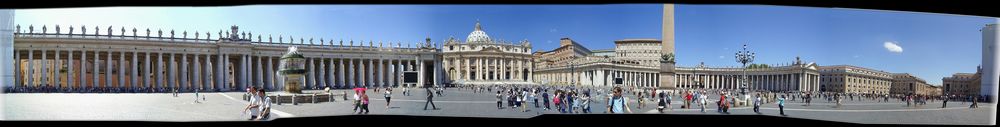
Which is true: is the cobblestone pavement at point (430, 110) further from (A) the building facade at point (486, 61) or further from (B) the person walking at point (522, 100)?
(A) the building facade at point (486, 61)

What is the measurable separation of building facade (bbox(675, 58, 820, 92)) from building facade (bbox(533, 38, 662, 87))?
62.0 inches

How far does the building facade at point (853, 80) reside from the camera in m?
19.8

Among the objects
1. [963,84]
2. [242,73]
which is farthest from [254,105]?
[242,73]

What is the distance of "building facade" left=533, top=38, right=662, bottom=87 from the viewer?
2235cm

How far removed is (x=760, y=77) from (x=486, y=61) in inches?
519

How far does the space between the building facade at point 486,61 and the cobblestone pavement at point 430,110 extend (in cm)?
336

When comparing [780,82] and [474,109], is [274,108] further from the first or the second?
[780,82]

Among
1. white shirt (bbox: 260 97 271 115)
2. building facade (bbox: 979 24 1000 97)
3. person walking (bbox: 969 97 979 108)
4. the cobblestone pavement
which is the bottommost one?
the cobblestone pavement

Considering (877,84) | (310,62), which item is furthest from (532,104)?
(310,62)

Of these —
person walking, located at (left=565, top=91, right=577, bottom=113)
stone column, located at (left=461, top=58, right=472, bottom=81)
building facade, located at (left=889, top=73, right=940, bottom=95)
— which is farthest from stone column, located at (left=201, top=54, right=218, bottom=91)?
building facade, located at (left=889, top=73, right=940, bottom=95)

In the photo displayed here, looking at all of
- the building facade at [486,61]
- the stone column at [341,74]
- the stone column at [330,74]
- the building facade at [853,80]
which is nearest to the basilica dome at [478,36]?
the building facade at [486,61]

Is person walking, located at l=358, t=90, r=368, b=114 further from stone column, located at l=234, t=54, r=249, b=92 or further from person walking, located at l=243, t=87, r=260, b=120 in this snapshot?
stone column, located at l=234, t=54, r=249, b=92

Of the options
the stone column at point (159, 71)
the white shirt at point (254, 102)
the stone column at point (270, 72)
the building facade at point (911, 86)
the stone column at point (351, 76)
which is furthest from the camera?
the stone column at point (351, 76)

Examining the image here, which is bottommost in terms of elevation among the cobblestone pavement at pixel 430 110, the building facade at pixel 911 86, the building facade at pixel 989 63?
the cobblestone pavement at pixel 430 110
